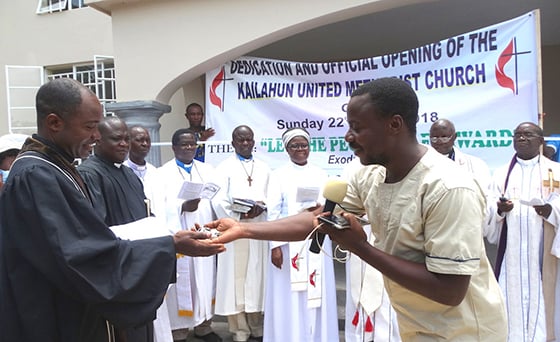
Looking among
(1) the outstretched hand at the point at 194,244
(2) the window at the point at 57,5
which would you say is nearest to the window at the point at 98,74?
(2) the window at the point at 57,5

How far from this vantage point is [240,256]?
17.0ft

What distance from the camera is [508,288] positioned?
4.43 metres

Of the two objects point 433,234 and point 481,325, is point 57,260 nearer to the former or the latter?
point 433,234

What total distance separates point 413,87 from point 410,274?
4.60 meters

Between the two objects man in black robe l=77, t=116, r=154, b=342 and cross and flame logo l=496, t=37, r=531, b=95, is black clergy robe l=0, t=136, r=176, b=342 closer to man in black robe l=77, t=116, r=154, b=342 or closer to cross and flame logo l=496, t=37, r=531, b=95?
man in black robe l=77, t=116, r=154, b=342

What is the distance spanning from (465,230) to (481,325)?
45 cm

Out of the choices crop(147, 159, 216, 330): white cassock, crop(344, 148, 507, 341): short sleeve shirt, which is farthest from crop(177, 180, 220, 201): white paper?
crop(344, 148, 507, 341): short sleeve shirt

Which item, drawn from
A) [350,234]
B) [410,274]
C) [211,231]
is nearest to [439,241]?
[410,274]

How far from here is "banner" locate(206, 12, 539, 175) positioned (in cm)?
532

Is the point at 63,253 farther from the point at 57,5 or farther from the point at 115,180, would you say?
the point at 57,5

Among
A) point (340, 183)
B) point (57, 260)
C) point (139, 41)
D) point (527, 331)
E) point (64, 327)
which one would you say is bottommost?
point (527, 331)

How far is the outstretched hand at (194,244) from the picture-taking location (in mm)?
2367

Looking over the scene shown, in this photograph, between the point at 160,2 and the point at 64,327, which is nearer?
the point at 64,327

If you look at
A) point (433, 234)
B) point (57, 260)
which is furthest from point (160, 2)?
point (433, 234)
